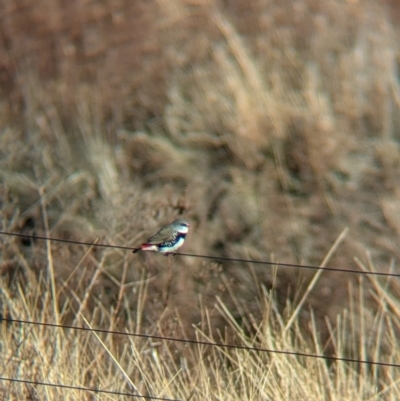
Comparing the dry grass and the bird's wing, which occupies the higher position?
the bird's wing

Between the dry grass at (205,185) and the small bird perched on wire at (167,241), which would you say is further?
the dry grass at (205,185)

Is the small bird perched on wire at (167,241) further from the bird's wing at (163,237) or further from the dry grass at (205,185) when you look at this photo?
the dry grass at (205,185)

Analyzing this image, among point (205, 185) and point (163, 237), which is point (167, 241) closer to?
point (163, 237)

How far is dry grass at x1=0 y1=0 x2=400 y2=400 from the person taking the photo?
5336mm

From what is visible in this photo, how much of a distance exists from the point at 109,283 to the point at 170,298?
0.42 meters

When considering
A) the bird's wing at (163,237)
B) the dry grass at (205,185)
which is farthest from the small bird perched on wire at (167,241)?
the dry grass at (205,185)

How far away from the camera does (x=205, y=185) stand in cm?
685

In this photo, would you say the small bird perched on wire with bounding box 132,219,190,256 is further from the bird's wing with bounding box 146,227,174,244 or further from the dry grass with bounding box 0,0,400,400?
the dry grass with bounding box 0,0,400,400

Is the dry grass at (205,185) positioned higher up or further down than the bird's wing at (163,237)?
further down

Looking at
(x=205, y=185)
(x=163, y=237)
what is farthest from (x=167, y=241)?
(x=205, y=185)

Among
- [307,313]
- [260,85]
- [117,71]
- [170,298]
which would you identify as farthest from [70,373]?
[117,71]

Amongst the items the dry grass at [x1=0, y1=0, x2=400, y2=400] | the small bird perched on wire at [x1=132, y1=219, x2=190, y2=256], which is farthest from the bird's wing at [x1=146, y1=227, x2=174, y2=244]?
the dry grass at [x1=0, y1=0, x2=400, y2=400]

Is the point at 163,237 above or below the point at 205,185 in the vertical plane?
above

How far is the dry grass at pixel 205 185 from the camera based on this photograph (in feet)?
17.5
